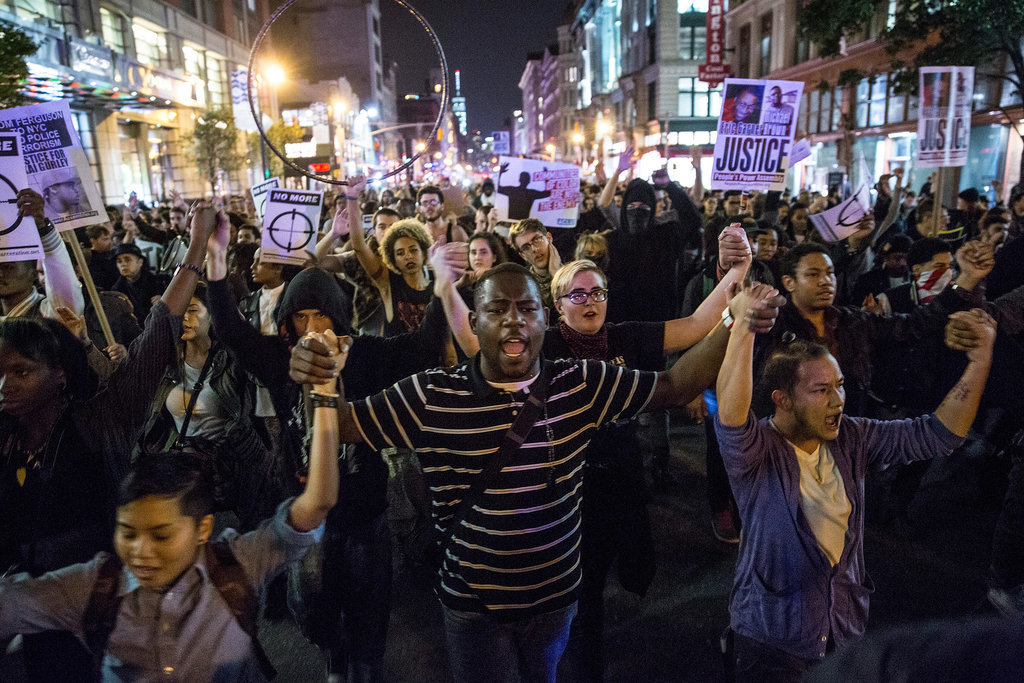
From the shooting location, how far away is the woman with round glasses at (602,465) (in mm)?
3262

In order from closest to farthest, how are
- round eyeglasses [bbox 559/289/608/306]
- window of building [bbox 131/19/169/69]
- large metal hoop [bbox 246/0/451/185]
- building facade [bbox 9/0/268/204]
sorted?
1. round eyeglasses [bbox 559/289/608/306]
2. large metal hoop [bbox 246/0/451/185]
3. building facade [bbox 9/0/268/204]
4. window of building [bbox 131/19/169/69]

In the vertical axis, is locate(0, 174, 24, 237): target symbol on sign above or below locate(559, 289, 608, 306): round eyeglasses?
above

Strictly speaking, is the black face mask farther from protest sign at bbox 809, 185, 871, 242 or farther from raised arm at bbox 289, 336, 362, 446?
raised arm at bbox 289, 336, 362, 446

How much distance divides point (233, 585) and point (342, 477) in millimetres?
951

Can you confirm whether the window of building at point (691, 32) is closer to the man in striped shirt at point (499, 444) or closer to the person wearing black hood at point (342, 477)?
the person wearing black hood at point (342, 477)

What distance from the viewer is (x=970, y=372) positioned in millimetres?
2568

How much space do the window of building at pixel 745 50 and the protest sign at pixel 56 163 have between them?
131 ft

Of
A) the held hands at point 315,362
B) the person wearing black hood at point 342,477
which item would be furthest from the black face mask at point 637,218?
the held hands at point 315,362

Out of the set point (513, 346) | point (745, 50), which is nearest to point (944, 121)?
point (513, 346)

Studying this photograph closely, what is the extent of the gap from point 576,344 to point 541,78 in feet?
472

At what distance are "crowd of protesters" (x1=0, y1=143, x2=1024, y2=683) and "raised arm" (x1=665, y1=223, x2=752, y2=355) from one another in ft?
0.05

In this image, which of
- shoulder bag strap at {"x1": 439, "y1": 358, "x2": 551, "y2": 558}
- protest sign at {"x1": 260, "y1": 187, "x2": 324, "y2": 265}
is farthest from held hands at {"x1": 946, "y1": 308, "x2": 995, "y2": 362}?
protest sign at {"x1": 260, "y1": 187, "x2": 324, "y2": 265}

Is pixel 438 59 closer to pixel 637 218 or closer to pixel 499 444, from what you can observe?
pixel 637 218

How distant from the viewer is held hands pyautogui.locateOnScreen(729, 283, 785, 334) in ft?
7.29
